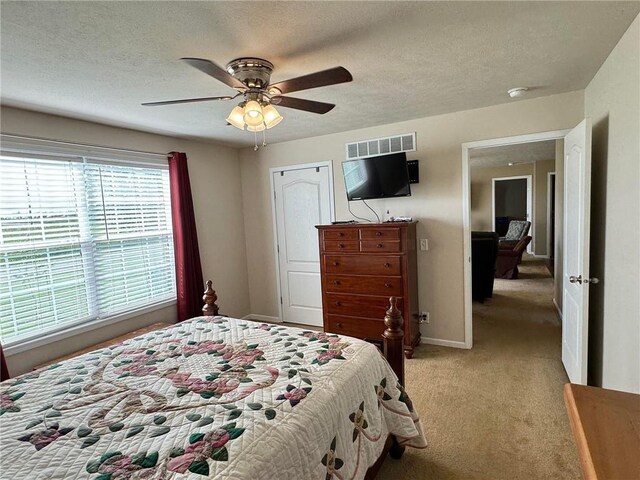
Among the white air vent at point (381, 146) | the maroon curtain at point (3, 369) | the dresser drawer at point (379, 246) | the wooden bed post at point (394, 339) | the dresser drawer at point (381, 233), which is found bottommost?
the maroon curtain at point (3, 369)

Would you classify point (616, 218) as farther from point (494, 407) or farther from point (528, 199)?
point (528, 199)

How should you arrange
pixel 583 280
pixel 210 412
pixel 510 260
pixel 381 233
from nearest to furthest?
pixel 210 412 → pixel 583 280 → pixel 381 233 → pixel 510 260

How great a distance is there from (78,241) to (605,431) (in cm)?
351

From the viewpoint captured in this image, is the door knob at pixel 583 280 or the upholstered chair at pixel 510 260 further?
the upholstered chair at pixel 510 260

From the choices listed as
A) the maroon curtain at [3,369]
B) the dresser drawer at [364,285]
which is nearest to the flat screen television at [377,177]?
the dresser drawer at [364,285]

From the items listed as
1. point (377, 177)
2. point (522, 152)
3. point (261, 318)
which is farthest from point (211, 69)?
point (522, 152)

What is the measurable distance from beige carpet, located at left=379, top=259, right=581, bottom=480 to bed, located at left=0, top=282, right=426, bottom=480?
29cm

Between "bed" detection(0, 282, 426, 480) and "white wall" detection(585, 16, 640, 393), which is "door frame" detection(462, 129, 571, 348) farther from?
"bed" detection(0, 282, 426, 480)

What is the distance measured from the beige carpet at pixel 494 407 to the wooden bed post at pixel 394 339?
20.7 inches

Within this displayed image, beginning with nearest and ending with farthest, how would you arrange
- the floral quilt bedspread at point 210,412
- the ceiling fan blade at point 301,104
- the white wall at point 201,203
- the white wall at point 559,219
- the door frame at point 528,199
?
1. the floral quilt bedspread at point 210,412
2. the ceiling fan blade at point 301,104
3. the white wall at point 201,203
4. the white wall at point 559,219
5. the door frame at point 528,199

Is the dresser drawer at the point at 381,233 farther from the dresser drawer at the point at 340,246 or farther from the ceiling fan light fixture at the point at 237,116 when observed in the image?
the ceiling fan light fixture at the point at 237,116

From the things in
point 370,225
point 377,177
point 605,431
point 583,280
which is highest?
point 377,177

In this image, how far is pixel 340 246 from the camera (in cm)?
348

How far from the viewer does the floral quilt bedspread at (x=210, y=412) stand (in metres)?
1.07
